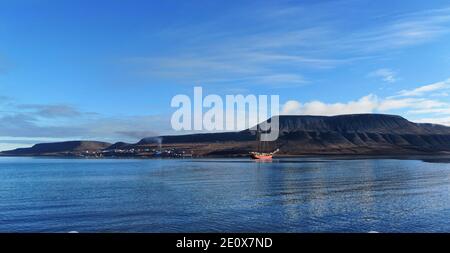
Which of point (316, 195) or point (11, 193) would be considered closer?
point (316, 195)

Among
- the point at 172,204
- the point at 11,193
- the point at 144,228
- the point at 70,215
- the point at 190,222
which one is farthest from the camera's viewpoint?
the point at 11,193

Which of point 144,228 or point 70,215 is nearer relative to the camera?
point 144,228

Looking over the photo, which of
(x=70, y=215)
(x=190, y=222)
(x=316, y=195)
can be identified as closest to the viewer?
(x=190, y=222)

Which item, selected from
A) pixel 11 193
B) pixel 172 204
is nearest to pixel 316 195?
pixel 172 204
